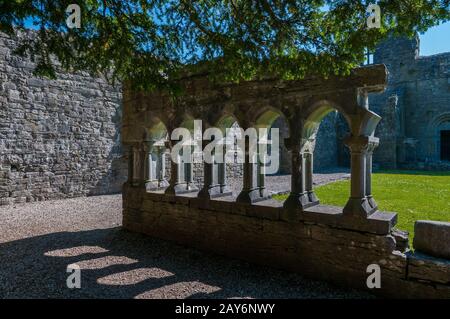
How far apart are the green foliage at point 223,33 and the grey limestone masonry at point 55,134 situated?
574 cm

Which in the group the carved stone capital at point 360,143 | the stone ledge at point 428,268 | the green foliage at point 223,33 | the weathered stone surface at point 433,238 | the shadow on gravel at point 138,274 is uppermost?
the green foliage at point 223,33

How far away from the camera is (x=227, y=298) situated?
3.23m

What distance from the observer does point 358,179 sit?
142 inches

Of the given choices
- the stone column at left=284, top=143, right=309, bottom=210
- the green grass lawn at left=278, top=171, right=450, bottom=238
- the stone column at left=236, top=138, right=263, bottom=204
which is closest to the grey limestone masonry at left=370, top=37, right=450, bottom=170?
the green grass lawn at left=278, top=171, right=450, bottom=238

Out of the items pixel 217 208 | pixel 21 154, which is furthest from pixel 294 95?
pixel 21 154

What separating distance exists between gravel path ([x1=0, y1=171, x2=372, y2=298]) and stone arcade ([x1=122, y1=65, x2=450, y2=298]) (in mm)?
256

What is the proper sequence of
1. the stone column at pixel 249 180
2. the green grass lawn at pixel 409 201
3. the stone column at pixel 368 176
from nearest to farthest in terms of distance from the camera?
the stone column at pixel 368 176, the stone column at pixel 249 180, the green grass lawn at pixel 409 201

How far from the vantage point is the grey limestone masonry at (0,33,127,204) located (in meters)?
8.41

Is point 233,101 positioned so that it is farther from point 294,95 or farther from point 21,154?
point 21,154

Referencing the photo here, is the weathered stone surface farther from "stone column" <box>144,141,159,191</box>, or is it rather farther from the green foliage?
"stone column" <box>144,141,159,191</box>

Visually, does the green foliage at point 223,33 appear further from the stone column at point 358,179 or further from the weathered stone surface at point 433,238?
the weathered stone surface at point 433,238

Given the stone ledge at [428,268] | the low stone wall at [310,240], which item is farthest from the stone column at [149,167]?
the stone ledge at [428,268]

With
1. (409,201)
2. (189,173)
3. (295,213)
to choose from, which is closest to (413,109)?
(409,201)

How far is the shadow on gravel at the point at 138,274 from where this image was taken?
11.0 ft
